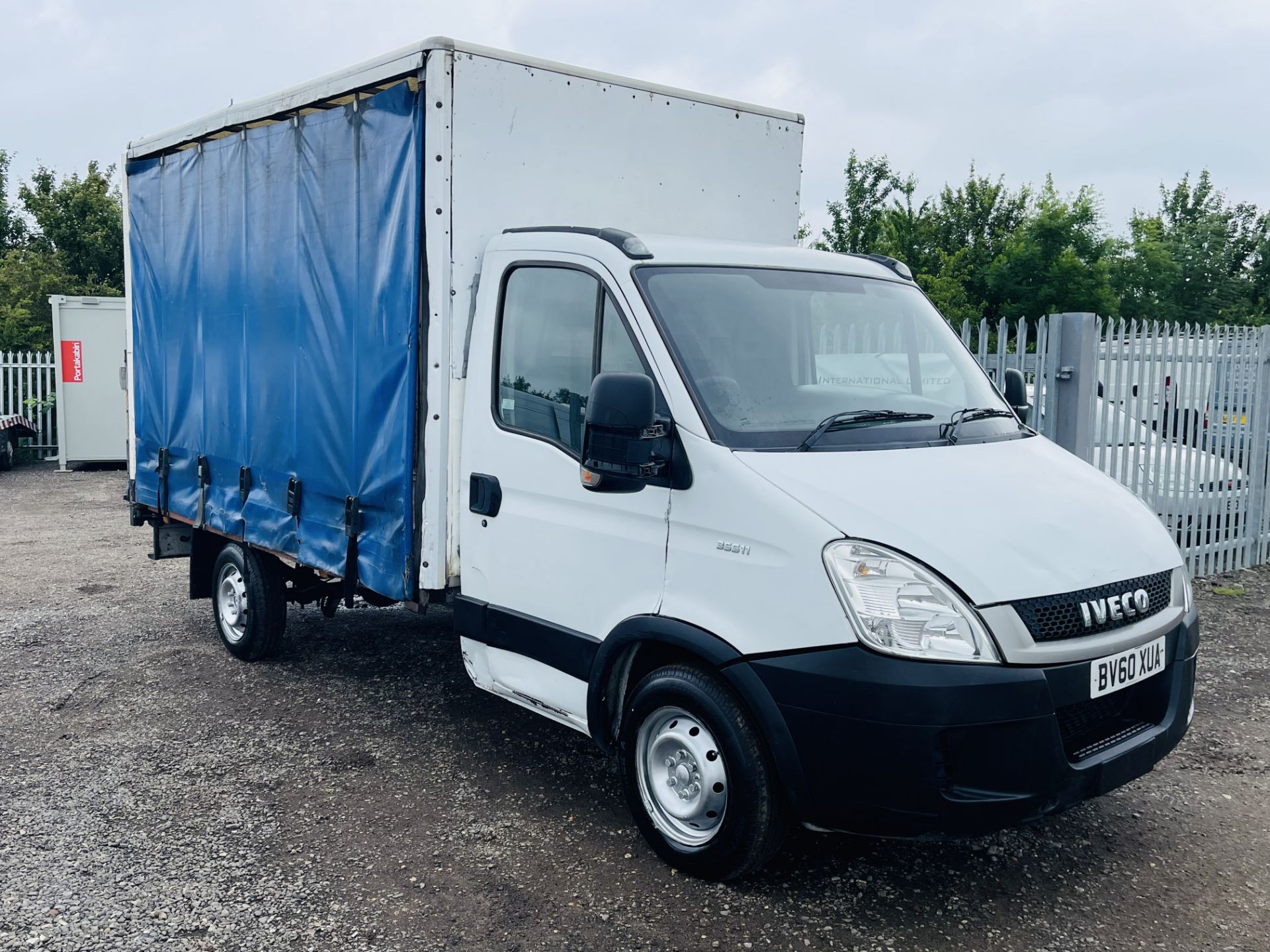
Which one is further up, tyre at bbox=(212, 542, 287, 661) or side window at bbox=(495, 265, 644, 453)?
side window at bbox=(495, 265, 644, 453)

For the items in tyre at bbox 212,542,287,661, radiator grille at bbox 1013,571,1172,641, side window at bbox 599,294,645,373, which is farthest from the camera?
tyre at bbox 212,542,287,661

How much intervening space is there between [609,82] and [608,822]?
334cm

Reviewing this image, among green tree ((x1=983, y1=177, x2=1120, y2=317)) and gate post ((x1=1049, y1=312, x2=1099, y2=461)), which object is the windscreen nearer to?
gate post ((x1=1049, y1=312, x2=1099, y2=461))

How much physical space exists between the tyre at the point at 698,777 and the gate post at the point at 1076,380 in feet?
18.2

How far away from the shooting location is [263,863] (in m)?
4.15

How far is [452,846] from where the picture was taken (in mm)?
4305

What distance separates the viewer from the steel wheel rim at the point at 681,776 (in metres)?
3.76

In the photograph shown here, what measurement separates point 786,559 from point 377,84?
311cm

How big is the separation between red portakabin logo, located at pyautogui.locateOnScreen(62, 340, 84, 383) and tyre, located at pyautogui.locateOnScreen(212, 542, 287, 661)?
1324 cm

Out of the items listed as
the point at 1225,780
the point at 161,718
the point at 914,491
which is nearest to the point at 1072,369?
the point at 1225,780

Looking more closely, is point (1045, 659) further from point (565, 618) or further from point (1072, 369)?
point (1072, 369)

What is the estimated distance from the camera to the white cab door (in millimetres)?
4094

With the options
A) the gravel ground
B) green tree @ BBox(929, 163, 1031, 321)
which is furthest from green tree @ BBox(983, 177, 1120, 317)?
the gravel ground

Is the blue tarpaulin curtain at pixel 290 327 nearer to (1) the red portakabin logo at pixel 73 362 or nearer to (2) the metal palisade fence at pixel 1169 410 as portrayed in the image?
(2) the metal palisade fence at pixel 1169 410
